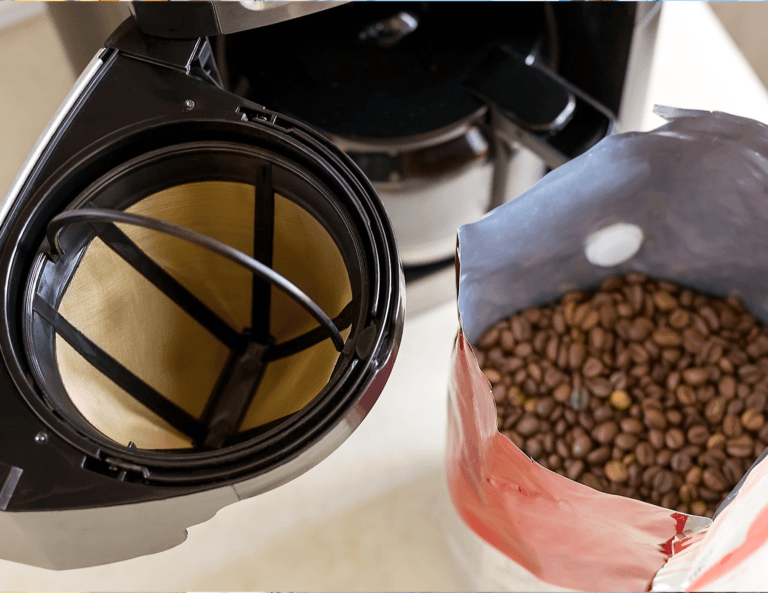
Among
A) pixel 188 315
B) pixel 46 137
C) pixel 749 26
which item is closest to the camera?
pixel 46 137

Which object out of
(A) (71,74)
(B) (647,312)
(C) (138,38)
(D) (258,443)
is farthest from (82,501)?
(B) (647,312)

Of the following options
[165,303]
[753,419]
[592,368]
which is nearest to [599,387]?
[592,368]

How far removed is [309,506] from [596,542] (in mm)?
274

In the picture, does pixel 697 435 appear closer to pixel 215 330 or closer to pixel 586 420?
pixel 586 420

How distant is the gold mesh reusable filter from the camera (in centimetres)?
36

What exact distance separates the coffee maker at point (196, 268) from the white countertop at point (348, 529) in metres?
0.19

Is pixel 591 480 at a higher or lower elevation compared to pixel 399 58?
lower

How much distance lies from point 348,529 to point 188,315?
0.25 meters

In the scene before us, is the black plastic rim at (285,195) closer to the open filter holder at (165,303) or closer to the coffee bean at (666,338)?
the open filter holder at (165,303)

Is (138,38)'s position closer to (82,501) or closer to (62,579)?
(82,501)

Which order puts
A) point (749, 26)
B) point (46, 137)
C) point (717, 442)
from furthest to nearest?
point (749, 26) → point (717, 442) → point (46, 137)

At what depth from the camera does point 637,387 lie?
59 cm

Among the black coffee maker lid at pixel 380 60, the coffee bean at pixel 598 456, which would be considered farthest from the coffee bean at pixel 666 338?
the black coffee maker lid at pixel 380 60

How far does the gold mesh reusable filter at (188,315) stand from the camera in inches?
14.1
